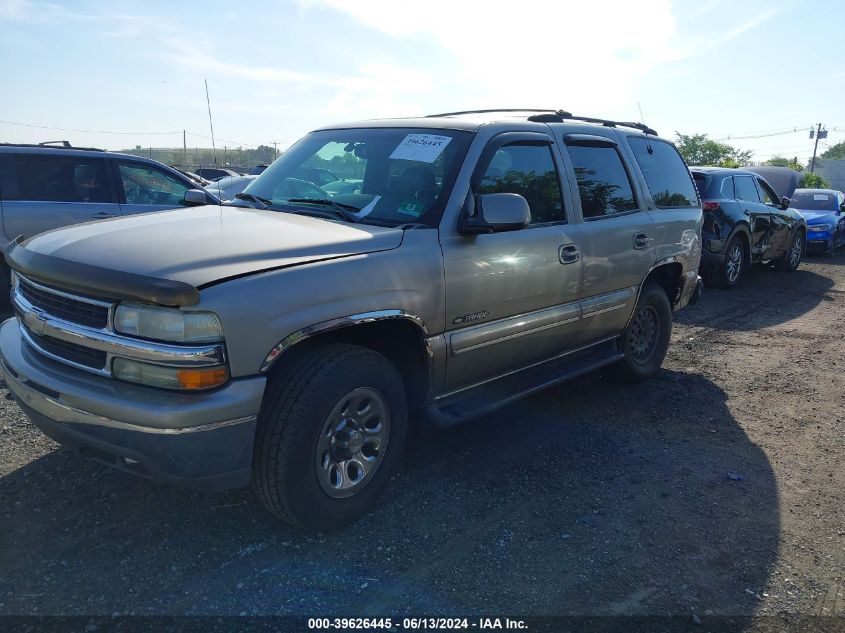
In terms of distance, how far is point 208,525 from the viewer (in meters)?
3.23

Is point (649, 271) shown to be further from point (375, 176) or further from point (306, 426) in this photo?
point (306, 426)

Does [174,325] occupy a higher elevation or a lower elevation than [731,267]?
higher

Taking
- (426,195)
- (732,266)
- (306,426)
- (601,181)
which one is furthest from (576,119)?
(732,266)

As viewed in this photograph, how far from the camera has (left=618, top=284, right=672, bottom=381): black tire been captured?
5379 mm

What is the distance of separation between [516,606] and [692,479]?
5.61 feet

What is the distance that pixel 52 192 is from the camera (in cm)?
697

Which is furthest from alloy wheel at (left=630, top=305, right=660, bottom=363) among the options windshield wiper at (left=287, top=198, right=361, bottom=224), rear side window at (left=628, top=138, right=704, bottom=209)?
windshield wiper at (left=287, top=198, right=361, bottom=224)

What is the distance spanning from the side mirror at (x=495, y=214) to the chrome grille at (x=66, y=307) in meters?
1.76

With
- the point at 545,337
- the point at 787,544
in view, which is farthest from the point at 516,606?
the point at 545,337

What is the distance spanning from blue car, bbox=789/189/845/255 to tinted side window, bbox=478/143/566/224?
11.5 m

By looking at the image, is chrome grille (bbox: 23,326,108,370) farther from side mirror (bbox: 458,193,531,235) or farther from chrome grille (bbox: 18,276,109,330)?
side mirror (bbox: 458,193,531,235)

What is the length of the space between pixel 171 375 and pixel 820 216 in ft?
50.1

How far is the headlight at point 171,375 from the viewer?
8.49 feet

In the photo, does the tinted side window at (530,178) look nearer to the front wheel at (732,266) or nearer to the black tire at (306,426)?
the black tire at (306,426)
